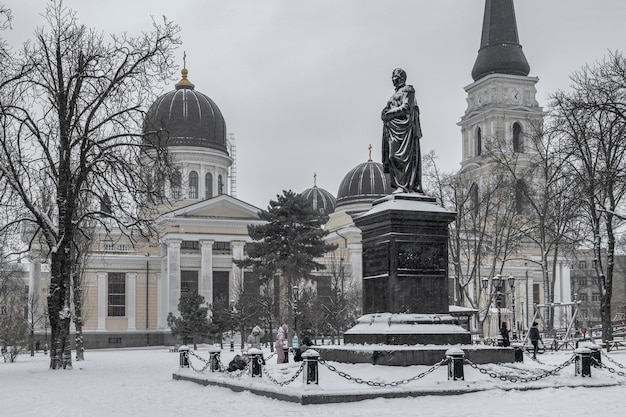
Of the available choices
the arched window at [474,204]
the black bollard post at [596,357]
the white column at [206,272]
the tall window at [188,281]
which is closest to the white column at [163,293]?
the tall window at [188,281]

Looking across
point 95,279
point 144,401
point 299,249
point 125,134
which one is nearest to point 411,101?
point 144,401

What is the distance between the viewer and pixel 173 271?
6681 centimetres

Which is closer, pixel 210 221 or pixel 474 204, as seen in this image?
pixel 474 204

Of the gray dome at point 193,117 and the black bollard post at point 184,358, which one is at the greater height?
the gray dome at point 193,117

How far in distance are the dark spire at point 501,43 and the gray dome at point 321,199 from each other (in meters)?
20.6

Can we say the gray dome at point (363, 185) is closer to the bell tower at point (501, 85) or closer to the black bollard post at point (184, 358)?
the bell tower at point (501, 85)

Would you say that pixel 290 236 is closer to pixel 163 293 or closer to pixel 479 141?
pixel 163 293

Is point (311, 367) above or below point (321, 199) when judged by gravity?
below

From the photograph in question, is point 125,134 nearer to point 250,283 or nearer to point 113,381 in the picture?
point 113,381

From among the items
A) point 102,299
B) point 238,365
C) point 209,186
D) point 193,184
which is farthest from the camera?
point 209,186

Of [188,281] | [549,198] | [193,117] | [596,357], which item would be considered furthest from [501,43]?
[596,357]

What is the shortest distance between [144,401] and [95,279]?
54.9 m

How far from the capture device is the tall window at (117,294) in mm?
69188

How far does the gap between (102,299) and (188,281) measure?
267 inches
